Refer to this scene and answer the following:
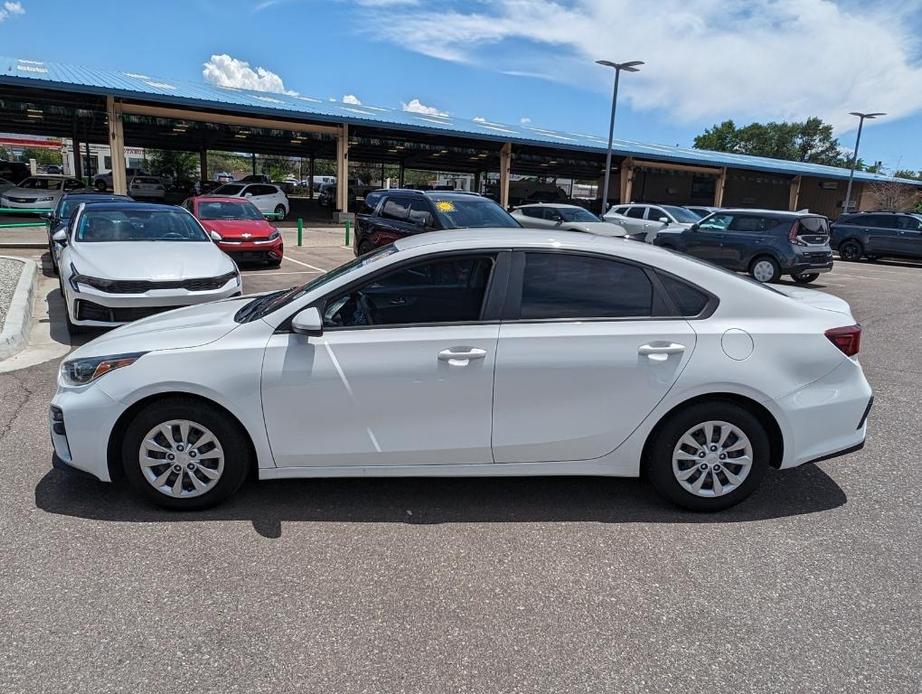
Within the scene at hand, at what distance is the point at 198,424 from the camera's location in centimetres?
362

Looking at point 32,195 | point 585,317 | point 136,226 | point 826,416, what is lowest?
point 826,416

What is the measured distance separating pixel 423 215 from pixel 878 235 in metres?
18.3

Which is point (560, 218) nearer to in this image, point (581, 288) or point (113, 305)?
point (113, 305)

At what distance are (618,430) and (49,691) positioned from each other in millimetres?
2862

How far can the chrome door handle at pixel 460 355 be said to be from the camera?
3589mm

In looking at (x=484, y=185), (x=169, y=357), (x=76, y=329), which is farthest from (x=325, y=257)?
(x=484, y=185)

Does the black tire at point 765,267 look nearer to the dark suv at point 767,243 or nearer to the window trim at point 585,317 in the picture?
the dark suv at point 767,243

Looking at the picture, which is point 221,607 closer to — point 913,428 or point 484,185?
point 913,428

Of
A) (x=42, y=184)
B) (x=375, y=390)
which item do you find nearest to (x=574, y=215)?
(x=375, y=390)

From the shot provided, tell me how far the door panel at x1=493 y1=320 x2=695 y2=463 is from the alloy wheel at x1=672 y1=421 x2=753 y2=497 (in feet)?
1.13

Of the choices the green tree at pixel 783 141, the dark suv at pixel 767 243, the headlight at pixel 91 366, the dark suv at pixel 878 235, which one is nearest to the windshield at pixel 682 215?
the dark suv at pixel 767 243

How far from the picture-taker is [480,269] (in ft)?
12.5

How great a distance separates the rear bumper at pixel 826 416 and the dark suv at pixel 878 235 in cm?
2226

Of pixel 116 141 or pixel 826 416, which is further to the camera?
pixel 116 141
